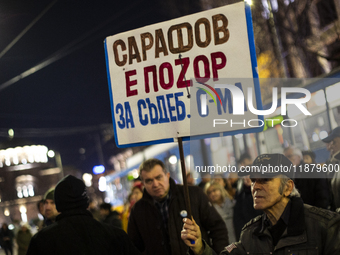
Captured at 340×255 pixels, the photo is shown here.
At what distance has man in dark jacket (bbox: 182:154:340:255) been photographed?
2.94 m

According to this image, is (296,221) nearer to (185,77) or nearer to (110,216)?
(185,77)

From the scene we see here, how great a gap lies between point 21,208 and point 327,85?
90377 millimetres

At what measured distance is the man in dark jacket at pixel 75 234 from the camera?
10.9 feet

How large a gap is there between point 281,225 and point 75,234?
1.64 metres

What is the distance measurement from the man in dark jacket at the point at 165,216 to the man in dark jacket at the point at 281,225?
1.07 metres

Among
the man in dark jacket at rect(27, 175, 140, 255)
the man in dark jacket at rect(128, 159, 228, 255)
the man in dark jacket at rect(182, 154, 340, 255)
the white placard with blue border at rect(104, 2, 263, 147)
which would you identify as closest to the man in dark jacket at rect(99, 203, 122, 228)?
the man in dark jacket at rect(128, 159, 228, 255)

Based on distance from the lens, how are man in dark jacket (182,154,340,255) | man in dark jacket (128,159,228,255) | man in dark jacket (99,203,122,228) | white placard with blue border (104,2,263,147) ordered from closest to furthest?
man in dark jacket (182,154,340,255)
white placard with blue border (104,2,263,147)
man in dark jacket (128,159,228,255)
man in dark jacket (99,203,122,228)

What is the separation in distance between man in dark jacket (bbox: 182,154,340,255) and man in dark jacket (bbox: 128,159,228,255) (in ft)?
3.52

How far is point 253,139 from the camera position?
16.1 metres

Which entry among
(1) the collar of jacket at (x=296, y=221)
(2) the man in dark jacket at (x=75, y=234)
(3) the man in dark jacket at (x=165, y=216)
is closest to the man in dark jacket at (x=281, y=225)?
(1) the collar of jacket at (x=296, y=221)

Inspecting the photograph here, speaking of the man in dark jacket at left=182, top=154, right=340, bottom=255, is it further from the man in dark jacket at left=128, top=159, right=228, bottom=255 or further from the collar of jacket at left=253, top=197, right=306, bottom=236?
the man in dark jacket at left=128, top=159, right=228, bottom=255

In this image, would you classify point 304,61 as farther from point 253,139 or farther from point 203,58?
point 203,58

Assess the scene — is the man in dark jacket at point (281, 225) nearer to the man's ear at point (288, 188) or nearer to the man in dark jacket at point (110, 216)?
the man's ear at point (288, 188)

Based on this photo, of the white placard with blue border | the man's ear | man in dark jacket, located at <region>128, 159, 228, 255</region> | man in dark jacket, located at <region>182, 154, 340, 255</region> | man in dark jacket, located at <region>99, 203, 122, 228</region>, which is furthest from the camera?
man in dark jacket, located at <region>99, 203, 122, 228</region>
